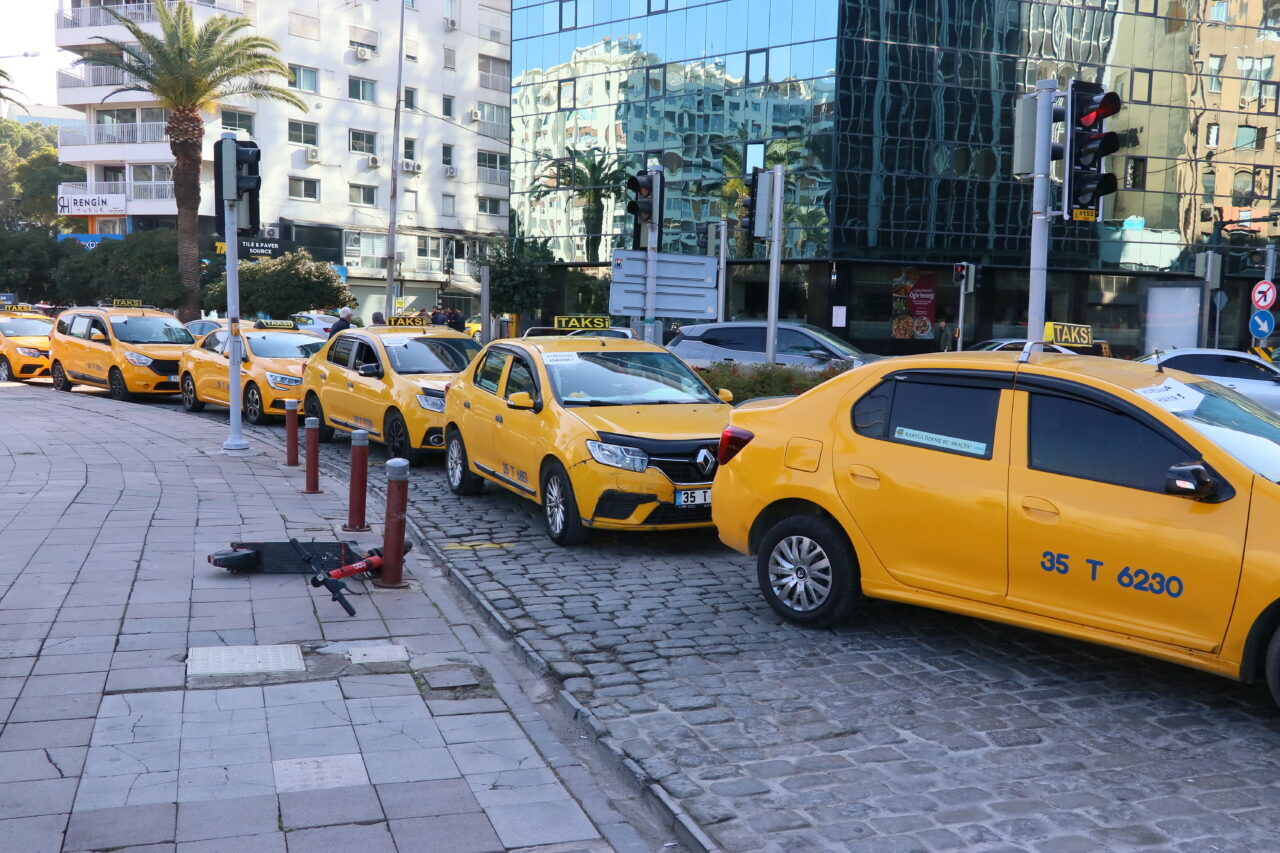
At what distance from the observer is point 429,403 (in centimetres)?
1253

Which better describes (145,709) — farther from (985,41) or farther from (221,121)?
(221,121)

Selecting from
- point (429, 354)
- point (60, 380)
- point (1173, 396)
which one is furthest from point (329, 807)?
point (60, 380)

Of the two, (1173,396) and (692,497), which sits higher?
(1173,396)

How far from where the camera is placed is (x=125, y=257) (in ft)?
143

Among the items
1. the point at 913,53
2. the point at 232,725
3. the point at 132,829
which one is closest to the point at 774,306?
the point at 232,725

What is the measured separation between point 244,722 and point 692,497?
4019 millimetres

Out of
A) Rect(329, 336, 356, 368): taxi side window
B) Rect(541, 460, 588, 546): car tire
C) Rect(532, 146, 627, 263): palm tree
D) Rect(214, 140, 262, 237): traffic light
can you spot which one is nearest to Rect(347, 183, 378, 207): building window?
Rect(532, 146, 627, 263): palm tree

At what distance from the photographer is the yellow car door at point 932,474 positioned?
5699 millimetres

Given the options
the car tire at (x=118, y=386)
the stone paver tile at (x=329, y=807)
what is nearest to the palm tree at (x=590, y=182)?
the car tire at (x=118, y=386)

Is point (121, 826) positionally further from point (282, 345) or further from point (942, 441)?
point (282, 345)

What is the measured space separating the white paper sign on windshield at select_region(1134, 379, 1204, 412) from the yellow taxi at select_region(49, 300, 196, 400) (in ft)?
61.5

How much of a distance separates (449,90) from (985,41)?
34.5 metres

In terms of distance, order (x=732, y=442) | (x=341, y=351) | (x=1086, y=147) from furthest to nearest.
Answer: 1. (x=341, y=351)
2. (x=1086, y=147)
3. (x=732, y=442)

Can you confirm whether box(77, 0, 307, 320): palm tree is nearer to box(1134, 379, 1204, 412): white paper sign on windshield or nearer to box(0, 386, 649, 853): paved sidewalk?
box(0, 386, 649, 853): paved sidewalk
